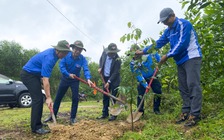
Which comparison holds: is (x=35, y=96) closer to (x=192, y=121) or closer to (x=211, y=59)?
(x=192, y=121)

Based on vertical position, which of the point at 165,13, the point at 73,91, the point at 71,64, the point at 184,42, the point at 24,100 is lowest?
the point at 24,100

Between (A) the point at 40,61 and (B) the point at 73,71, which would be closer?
(A) the point at 40,61

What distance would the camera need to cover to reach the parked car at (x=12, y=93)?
→ 10.2 m

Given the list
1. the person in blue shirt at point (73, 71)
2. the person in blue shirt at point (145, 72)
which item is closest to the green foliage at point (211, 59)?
the person in blue shirt at point (145, 72)

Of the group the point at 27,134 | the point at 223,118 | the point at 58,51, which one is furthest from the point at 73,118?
the point at 223,118

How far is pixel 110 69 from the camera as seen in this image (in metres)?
5.80

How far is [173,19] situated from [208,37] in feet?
2.01

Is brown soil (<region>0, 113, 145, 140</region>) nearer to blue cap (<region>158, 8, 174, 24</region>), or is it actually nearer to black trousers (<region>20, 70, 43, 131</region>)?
black trousers (<region>20, 70, 43, 131</region>)

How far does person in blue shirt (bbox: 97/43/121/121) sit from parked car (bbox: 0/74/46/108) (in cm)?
582

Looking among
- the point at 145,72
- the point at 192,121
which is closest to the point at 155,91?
the point at 145,72

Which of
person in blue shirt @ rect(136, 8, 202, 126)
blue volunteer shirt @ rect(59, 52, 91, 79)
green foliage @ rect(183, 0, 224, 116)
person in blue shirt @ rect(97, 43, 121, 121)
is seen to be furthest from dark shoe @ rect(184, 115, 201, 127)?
blue volunteer shirt @ rect(59, 52, 91, 79)

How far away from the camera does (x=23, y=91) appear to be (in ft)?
35.0

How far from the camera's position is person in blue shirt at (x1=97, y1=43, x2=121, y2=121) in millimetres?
5585

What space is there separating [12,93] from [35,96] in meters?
6.53
